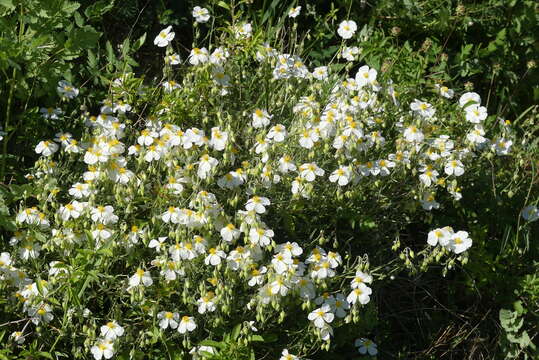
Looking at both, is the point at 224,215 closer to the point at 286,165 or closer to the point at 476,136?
the point at 286,165

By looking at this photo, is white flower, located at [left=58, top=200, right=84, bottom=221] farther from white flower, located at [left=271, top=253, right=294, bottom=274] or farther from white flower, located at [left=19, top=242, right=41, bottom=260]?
white flower, located at [left=271, top=253, right=294, bottom=274]

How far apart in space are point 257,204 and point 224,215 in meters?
0.13

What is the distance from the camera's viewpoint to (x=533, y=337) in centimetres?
359

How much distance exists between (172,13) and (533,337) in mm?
2473

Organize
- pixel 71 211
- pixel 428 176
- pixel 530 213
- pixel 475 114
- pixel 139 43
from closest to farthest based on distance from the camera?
pixel 71 211 < pixel 428 176 < pixel 475 114 < pixel 530 213 < pixel 139 43

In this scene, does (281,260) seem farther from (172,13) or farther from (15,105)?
(172,13)

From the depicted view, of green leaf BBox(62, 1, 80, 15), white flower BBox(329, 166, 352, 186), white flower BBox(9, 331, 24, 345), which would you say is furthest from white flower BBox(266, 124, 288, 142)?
white flower BBox(9, 331, 24, 345)

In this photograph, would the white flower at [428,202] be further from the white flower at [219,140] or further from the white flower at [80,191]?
the white flower at [80,191]

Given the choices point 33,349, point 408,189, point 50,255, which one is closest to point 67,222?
point 50,255

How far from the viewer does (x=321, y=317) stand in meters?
2.91

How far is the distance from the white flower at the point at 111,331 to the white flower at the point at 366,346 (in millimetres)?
1002

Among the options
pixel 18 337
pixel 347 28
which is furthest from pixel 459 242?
pixel 18 337

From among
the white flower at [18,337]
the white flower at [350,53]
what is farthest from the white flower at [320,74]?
the white flower at [18,337]

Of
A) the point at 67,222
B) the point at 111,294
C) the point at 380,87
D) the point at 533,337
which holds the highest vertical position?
the point at 380,87
